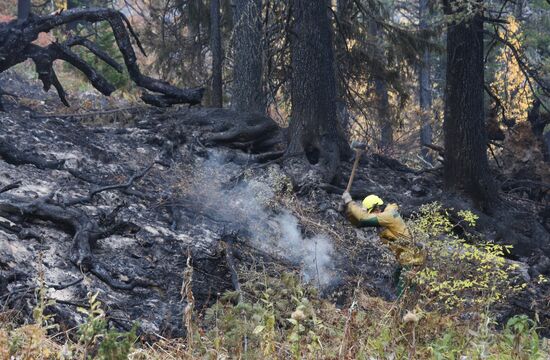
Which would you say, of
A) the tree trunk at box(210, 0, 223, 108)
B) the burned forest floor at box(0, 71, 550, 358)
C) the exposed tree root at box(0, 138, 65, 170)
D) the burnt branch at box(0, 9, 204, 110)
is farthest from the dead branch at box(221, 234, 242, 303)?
the tree trunk at box(210, 0, 223, 108)

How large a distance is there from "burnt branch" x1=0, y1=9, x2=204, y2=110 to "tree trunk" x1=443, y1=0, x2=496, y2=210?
13.7ft

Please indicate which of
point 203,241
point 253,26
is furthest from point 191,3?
Result: point 203,241

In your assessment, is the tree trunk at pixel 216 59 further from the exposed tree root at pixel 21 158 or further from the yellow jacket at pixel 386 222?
the yellow jacket at pixel 386 222

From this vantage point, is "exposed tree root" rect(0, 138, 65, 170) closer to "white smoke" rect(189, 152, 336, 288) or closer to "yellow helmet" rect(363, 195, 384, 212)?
"white smoke" rect(189, 152, 336, 288)

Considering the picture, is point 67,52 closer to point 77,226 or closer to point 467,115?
point 77,226

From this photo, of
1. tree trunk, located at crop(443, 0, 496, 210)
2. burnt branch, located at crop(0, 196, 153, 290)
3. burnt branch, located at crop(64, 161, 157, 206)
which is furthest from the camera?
tree trunk, located at crop(443, 0, 496, 210)

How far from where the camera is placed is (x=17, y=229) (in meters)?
8.20

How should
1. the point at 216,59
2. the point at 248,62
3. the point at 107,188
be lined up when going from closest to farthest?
1. the point at 107,188
2. the point at 248,62
3. the point at 216,59

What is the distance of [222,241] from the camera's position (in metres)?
9.55

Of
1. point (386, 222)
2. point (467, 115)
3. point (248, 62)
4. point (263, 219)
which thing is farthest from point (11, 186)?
point (467, 115)

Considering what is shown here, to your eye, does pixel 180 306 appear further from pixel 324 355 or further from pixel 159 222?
pixel 324 355

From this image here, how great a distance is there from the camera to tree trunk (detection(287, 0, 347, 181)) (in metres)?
12.4

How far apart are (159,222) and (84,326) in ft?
18.0

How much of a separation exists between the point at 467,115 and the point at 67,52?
612 centimetres
